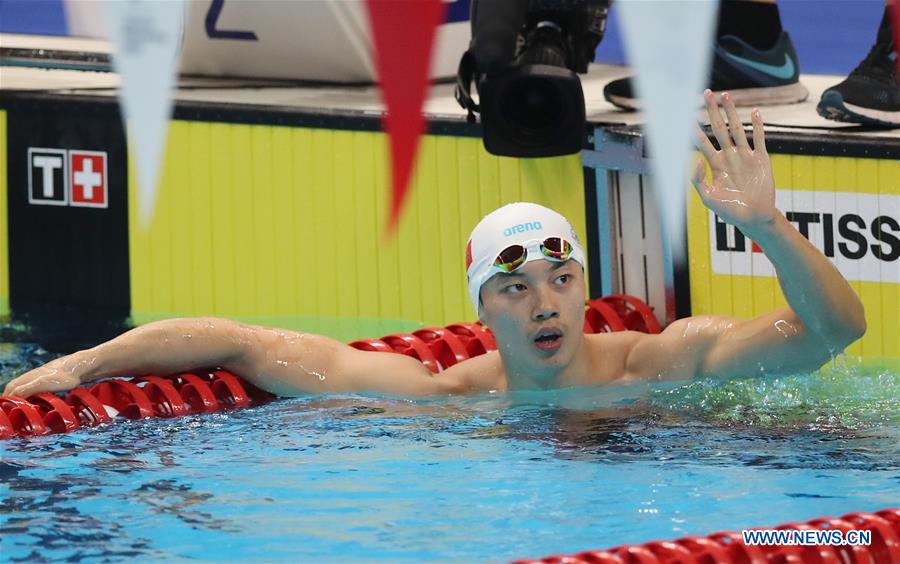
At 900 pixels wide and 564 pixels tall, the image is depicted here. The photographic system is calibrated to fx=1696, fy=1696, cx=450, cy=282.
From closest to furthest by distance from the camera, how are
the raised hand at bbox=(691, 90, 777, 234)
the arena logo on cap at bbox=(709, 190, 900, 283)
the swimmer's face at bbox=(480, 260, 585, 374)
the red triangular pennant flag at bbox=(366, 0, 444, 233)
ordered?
the red triangular pennant flag at bbox=(366, 0, 444, 233), the raised hand at bbox=(691, 90, 777, 234), the swimmer's face at bbox=(480, 260, 585, 374), the arena logo on cap at bbox=(709, 190, 900, 283)

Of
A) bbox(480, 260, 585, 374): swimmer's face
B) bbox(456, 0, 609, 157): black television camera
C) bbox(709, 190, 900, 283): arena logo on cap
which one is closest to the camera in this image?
bbox(480, 260, 585, 374): swimmer's face

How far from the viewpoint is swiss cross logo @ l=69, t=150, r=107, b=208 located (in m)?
5.52

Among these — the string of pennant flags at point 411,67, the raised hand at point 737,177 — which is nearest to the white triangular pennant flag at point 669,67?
the string of pennant flags at point 411,67

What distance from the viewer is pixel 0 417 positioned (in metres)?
3.61

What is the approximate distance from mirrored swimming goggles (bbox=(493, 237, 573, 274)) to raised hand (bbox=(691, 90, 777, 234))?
0.39 metres

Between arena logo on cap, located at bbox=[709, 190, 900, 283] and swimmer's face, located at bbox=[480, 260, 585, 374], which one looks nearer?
swimmer's face, located at bbox=[480, 260, 585, 374]

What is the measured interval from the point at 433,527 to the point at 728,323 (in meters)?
1.14

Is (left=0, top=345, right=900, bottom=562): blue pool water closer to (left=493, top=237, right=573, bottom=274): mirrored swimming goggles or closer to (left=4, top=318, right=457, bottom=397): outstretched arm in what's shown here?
(left=4, top=318, right=457, bottom=397): outstretched arm

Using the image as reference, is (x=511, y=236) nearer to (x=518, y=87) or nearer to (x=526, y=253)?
(x=526, y=253)

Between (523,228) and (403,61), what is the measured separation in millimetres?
1180

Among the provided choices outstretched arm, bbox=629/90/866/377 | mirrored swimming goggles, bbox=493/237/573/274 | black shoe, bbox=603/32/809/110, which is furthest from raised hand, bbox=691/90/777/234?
black shoe, bbox=603/32/809/110

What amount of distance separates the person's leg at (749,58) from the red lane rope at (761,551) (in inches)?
95.1

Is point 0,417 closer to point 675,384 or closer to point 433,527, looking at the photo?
point 433,527

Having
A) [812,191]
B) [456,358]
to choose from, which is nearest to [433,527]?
[456,358]
